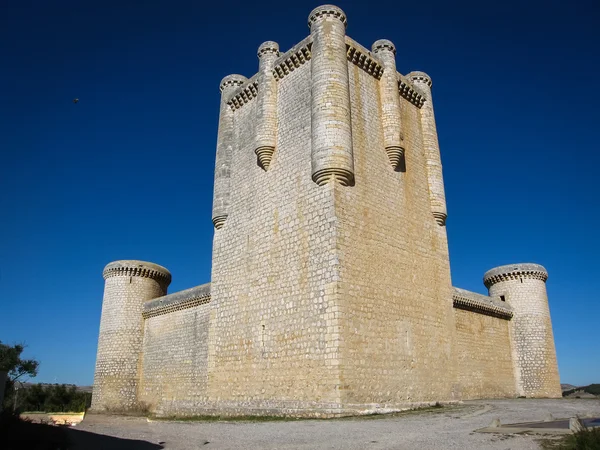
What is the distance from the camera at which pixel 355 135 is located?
42.8 feet

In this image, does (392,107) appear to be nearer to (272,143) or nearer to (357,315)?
(272,143)

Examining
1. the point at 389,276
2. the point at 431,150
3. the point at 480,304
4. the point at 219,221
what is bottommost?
the point at 389,276

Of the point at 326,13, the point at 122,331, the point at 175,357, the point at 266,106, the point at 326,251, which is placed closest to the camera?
the point at 326,251

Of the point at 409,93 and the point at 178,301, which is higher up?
the point at 409,93

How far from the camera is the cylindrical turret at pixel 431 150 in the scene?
1529 centimetres

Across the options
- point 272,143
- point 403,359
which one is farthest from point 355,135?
point 403,359

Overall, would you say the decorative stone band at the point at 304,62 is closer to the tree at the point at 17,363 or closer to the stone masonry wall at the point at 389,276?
the stone masonry wall at the point at 389,276

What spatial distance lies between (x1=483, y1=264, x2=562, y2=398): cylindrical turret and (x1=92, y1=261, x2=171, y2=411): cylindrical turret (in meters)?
16.7

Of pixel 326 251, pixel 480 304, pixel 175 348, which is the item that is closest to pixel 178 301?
pixel 175 348

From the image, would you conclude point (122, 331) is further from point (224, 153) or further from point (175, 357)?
point (224, 153)

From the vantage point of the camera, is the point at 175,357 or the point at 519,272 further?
the point at 519,272

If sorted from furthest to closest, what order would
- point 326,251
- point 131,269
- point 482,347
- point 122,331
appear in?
point 131,269
point 122,331
point 482,347
point 326,251

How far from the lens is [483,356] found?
19.2 metres

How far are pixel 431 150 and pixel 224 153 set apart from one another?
6971mm
